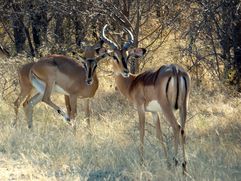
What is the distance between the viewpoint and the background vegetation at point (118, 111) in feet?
21.8

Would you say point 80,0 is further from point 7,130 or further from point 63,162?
point 63,162

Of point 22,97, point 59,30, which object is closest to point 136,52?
point 22,97

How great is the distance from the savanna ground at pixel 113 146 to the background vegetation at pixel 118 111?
13mm

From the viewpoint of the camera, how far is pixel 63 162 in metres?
6.86

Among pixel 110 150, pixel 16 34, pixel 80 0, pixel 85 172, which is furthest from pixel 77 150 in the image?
pixel 16 34

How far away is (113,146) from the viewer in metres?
7.56

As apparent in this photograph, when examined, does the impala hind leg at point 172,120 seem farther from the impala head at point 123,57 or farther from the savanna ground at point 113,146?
the impala head at point 123,57

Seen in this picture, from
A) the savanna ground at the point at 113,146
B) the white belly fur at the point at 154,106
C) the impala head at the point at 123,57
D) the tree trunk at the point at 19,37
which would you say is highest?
the tree trunk at the point at 19,37

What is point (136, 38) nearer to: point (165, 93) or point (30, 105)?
point (30, 105)

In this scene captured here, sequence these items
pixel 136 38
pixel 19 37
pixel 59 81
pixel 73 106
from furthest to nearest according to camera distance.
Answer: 1. pixel 19 37
2. pixel 136 38
3. pixel 59 81
4. pixel 73 106

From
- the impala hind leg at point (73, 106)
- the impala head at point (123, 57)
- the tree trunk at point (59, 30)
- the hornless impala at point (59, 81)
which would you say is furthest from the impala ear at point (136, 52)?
the tree trunk at point (59, 30)

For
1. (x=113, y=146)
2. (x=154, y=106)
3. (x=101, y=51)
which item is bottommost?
(x=113, y=146)

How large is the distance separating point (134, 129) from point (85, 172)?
2.11 m

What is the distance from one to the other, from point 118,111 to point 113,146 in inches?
108
